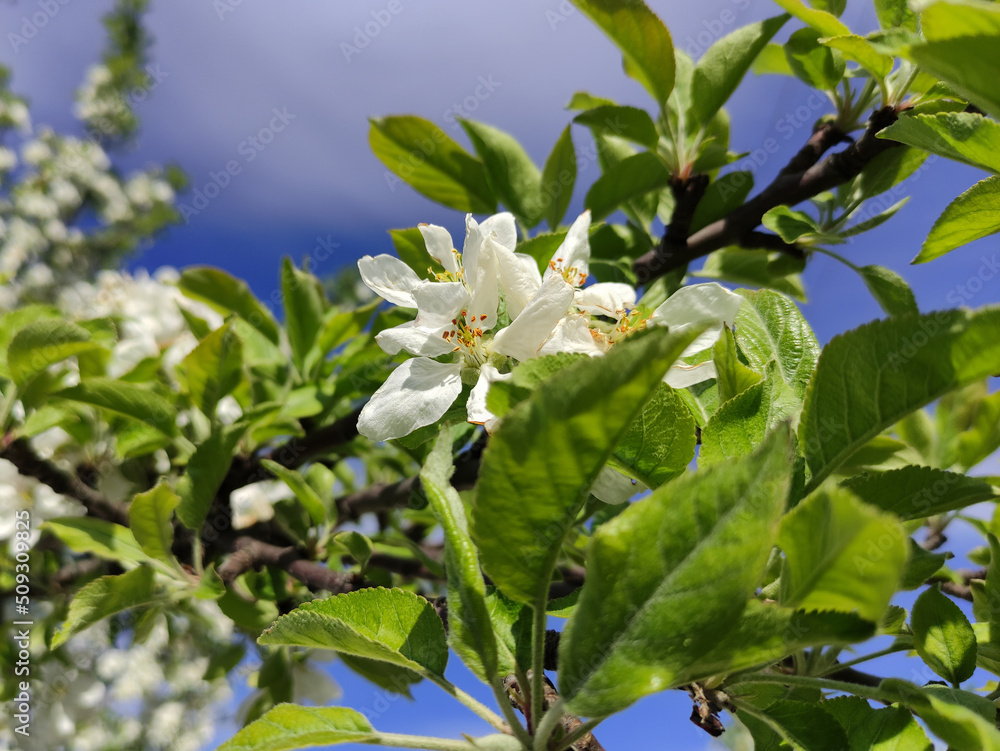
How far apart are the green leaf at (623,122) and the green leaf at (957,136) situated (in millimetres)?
447

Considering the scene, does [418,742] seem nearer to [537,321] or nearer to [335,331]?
[537,321]

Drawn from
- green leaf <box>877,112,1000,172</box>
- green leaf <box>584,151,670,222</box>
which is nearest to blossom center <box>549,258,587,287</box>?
green leaf <box>877,112,1000,172</box>

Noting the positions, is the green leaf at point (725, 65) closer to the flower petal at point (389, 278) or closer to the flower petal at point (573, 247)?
the flower petal at point (573, 247)

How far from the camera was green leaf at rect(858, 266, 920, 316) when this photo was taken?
93cm

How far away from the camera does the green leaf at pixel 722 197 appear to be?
3.87ft

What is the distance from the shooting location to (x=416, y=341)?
67 centimetres

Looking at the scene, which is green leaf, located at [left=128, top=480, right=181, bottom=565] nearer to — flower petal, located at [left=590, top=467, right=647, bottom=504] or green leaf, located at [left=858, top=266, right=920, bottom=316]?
flower petal, located at [left=590, top=467, right=647, bottom=504]

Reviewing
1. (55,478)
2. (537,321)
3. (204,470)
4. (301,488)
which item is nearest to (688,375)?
(537,321)

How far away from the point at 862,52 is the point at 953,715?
719 millimetres

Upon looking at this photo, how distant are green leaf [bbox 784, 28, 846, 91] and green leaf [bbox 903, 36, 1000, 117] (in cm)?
54

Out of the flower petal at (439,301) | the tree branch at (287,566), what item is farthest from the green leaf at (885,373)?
the tree branch at (287,566)

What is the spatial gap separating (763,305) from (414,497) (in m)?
0.70

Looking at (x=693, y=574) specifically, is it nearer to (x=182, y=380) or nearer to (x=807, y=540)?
(x=807, y=540)

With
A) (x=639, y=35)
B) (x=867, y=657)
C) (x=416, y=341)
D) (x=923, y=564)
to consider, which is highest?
(x=639, y=35)
